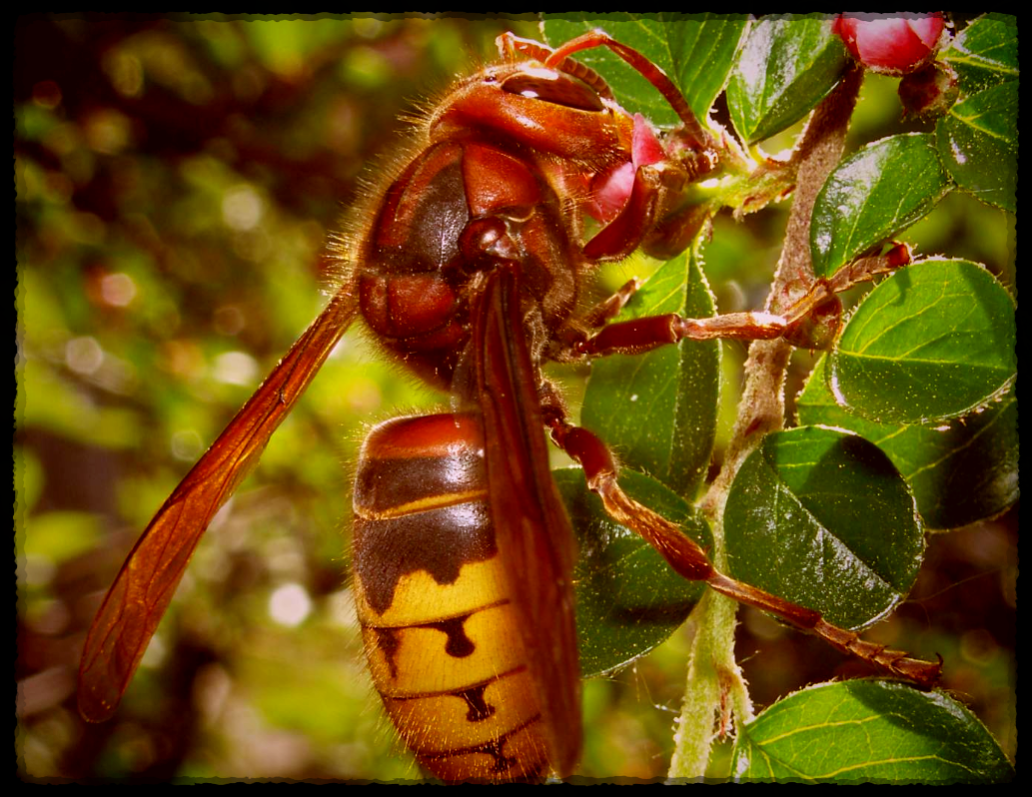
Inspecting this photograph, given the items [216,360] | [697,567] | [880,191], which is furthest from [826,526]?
[216,360]

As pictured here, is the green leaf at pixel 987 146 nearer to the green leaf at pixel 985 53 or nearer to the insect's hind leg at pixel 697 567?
the green leaf at pixel 985 53

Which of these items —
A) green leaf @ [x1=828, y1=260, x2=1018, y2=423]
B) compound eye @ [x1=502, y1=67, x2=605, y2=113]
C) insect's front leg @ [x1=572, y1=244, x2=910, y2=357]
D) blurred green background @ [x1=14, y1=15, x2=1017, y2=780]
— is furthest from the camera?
blurred green background @ [x1=14, y1=15, x2=1017, y2=780]

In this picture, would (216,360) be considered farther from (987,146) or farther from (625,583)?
(987,146)

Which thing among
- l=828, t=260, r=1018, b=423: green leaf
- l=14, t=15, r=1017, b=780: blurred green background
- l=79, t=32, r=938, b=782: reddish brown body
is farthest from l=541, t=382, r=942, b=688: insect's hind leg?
l=14, t=15, r=1017, b=780: blurred green background

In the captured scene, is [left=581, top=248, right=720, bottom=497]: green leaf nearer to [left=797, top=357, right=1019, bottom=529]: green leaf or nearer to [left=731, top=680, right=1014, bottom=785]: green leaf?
[left=797, top=357, right=1019, bottom=529]: green leaf

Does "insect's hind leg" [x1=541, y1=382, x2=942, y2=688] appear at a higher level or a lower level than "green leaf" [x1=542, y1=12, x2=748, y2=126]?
lower

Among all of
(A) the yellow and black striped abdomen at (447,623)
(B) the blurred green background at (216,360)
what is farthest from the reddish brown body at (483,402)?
(B) the blurred green background at (216,360)

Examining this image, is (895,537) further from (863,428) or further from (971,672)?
(971,672)
